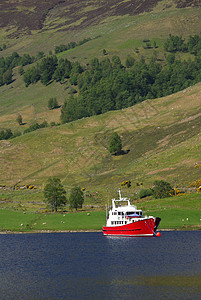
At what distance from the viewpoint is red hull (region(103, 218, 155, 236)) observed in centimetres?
10025

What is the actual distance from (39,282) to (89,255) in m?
18.5

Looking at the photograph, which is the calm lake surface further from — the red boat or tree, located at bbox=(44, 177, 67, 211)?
tree, located at bbox=(44, 177, 67, 211)

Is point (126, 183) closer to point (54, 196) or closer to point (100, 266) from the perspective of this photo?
point (54, 196)

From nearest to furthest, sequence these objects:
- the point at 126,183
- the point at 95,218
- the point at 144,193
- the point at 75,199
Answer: the point at 95,218, the point at 75,199, the point at 144,193, the point at 126,183

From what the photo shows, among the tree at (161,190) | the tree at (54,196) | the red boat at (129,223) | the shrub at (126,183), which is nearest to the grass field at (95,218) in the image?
the tree at (54,196)

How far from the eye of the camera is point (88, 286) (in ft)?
211

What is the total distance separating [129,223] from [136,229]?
1.96 m

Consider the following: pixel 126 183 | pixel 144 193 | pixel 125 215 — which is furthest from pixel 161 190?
pixel 125 215

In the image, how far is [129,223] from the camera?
334 feet

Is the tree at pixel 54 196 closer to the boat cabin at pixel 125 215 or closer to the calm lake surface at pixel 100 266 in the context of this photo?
the calm lake surface at pixel 100 266

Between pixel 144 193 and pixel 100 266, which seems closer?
pixel 100 266

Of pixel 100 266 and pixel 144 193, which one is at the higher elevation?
pixel 100 266

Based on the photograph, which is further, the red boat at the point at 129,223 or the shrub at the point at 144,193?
the shrub at the point at 144,193

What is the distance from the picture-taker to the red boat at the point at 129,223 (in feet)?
330
